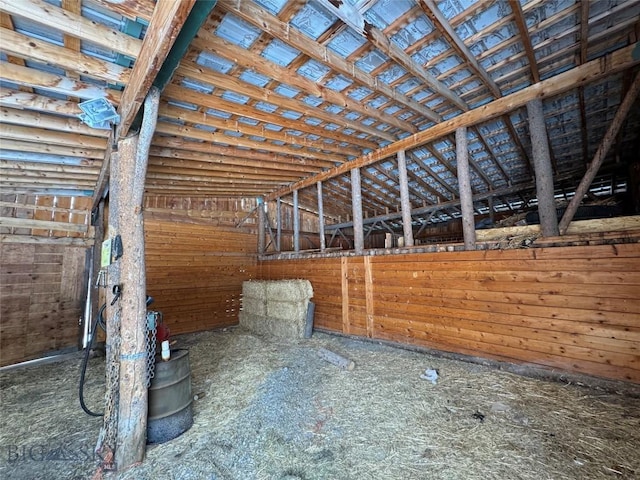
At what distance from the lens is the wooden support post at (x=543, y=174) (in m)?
3.05

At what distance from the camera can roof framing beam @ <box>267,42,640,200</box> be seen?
2.76 metres

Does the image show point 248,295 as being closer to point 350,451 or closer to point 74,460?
point 74,460

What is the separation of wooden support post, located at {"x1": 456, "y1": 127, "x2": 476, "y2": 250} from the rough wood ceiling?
285mm

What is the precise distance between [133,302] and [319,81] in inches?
117

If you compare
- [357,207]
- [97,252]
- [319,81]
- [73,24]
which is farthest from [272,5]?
[97,252]

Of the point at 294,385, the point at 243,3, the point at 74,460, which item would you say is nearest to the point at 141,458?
the point at 74,460

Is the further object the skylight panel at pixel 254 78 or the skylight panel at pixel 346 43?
the skylight panel at pixel 254 78

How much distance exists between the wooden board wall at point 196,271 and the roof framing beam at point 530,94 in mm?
4416

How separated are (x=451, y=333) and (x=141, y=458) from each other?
369 cm

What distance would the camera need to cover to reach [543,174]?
10.3 feet

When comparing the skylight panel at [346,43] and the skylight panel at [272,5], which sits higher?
the skylight panel at [346,43]

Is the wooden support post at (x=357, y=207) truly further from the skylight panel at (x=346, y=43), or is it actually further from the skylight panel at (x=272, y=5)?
the skylight panel at (x=272, y=5)

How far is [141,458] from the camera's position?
6.68ft

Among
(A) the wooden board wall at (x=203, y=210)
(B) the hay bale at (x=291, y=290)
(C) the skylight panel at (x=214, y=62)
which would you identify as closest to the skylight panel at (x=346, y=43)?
(C) the skylight panel at (x=214, y=62)
